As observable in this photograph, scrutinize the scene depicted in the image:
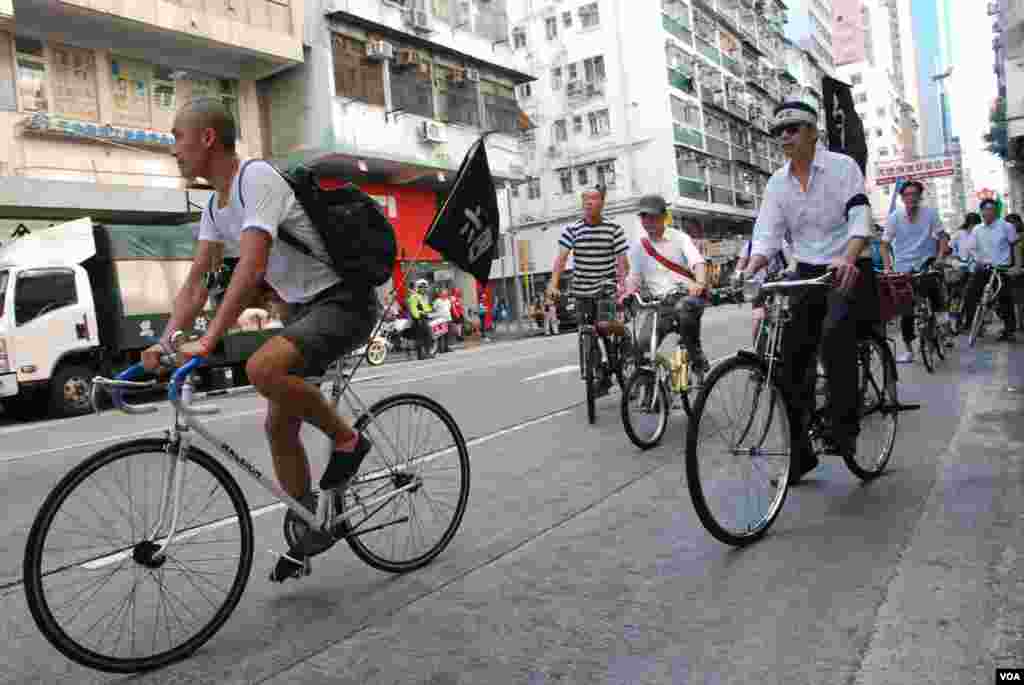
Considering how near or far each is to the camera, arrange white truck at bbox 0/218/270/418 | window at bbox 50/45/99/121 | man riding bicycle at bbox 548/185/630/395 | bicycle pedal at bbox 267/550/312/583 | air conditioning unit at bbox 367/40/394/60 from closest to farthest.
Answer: bicycle pedal at bbox 267/550/312/583, man riding bicycle at bbox 548/185/630/395, white truck at bbox 0/218/270/418, window at bbox 50/45/99/121, air conditioning unit at bbox 367/40/394/60

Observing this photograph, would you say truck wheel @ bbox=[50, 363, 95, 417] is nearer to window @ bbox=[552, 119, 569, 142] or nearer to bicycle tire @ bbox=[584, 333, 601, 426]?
bicycle tire @ bbox=[584, 333, 601, 426]

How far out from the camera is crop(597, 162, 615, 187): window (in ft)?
166

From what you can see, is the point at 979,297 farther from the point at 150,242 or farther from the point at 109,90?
the point at 109,90

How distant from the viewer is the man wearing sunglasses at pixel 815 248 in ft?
14.6

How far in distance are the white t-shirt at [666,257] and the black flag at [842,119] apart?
2673 millimetres

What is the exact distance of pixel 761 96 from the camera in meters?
70.0

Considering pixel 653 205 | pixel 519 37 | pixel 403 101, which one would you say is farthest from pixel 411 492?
pixel 519 37

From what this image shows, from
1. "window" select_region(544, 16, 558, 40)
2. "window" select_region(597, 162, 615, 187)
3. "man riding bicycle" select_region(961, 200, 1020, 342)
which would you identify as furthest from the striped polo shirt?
"window" select_region(544, 16, 558, 40)

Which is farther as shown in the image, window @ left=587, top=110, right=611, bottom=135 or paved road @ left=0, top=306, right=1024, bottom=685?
window @ left=587, top=110, right=611, bottom=135

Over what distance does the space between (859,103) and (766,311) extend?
12855 centimetres

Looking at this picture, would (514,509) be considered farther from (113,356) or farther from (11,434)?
(113,356)

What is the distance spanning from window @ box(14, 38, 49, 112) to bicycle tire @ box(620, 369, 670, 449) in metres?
18.9

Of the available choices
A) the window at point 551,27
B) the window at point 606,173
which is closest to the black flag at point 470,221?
the window at point 606,173

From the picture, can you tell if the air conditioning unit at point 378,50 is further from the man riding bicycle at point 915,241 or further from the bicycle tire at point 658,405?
the bicycle tire at point 658,405
